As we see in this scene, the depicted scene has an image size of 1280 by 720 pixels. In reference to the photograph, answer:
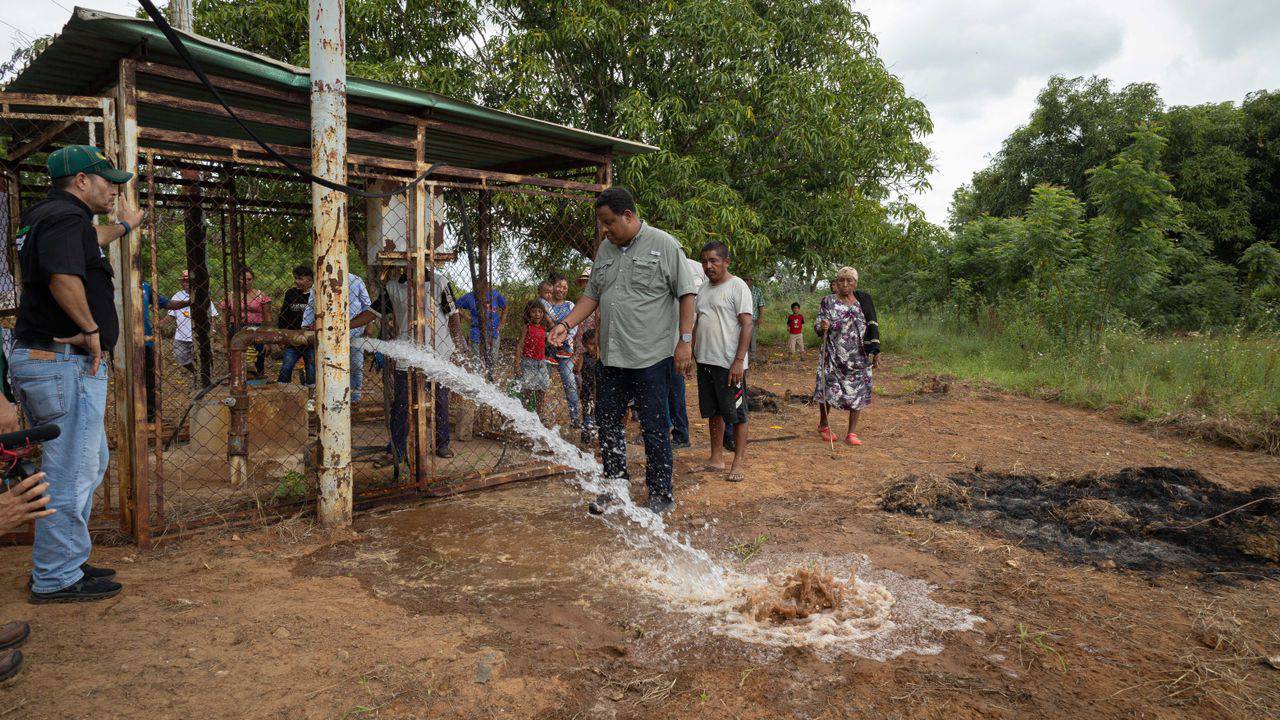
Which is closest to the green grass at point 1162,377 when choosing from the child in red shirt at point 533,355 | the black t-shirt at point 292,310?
the child in red shirt at point 533,355

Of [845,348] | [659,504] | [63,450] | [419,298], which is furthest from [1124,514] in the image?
[63,450]

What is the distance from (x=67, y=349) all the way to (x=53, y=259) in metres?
0.40

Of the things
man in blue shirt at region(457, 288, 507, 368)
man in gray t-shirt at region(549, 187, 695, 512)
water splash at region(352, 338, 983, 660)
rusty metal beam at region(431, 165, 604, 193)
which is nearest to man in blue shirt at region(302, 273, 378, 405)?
water splash at region(352, 338, 983, 660)

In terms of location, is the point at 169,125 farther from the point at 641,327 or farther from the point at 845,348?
the point at 845,348

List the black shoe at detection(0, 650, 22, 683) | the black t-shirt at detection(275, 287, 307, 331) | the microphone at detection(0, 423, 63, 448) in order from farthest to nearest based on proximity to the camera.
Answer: the black t-shirt at detection(275, 287, 307, 331), the black shoe at detection(0, 650, 22, 683), the microphone at detection(0, 423, 63, 448)

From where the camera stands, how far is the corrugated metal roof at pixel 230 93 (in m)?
3.48

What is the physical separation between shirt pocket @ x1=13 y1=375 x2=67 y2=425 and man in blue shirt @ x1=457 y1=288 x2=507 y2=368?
3.43 m

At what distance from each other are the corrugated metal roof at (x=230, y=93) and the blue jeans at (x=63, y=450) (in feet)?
5.19

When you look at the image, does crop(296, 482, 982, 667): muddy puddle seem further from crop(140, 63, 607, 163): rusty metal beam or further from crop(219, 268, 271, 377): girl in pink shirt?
crop(219, 268, 271, 377): girl in pink shirt

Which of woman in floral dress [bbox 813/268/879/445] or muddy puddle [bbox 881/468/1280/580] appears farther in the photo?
woman in floral dress [bbox 813/268/879/445]

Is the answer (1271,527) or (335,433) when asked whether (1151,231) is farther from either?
(335,433)

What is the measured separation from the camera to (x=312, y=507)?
4465mm

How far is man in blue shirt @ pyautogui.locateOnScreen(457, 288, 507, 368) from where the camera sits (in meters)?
6.63

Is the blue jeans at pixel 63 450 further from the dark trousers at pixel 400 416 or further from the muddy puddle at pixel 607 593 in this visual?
the dark trousers at pixel 400 416
